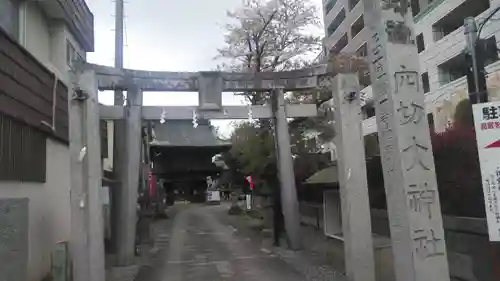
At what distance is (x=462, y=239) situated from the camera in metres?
7.93

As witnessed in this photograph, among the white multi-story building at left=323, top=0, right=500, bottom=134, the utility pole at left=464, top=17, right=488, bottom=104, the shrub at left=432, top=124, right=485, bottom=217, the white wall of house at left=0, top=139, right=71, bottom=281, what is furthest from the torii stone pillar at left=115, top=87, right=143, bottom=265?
the white multi-story building at left=323, top=0, right=500, bottom=134

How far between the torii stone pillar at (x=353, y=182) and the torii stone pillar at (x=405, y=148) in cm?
375

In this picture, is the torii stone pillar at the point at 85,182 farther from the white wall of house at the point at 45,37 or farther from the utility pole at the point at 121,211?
the utility pole at the point at 121,211

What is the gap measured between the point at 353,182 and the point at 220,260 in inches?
218

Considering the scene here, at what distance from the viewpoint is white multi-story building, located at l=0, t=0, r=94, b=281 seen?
28.0 feet

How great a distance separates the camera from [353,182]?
10.5 metres

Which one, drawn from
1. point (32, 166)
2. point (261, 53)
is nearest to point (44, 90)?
point (32, 166)

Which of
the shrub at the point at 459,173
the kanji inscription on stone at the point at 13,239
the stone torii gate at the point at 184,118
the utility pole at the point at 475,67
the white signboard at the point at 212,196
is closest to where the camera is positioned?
the utility pole at the point at 475,67

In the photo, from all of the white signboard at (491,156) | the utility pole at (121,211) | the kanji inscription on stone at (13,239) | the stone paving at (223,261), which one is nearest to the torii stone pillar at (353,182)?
the stone paving at (223,261)

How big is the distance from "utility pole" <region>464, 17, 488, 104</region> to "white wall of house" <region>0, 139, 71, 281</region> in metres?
7.71

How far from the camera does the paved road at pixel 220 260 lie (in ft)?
37.8

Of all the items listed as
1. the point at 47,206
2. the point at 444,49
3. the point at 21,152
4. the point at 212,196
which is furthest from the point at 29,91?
the point at 212,196

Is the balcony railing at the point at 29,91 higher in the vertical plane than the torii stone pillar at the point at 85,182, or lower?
higher

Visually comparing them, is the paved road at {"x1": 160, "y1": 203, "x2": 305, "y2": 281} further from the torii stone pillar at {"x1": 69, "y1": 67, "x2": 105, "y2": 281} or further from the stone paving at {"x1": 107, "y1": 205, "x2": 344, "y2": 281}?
the torii stone pillar at {"x1": 69, "y1": 67, "x2": 105, "y2": 281}
